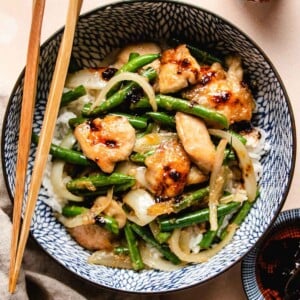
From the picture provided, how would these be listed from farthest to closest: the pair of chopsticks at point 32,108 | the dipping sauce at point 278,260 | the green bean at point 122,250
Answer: the dipping sauce at point 278,260 → the green bean at point 122,250 → the pair of chopsticks at point 32,108

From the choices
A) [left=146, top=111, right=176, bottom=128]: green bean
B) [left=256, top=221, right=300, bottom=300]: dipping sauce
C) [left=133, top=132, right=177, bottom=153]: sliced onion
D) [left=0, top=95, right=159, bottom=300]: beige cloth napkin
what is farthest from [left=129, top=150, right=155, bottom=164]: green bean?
[left=256, top=221, right=300, bottom=300]: dipping sauce

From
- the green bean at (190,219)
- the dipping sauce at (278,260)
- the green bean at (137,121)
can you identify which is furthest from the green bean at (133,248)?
the dipping sauce at (278,260)

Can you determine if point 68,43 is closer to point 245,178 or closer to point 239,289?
point 245,178

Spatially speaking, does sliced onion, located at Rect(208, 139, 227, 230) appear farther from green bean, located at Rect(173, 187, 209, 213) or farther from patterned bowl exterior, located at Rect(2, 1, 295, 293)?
patterned bowl exterior, located at Rect(2, 1, 295, 293)

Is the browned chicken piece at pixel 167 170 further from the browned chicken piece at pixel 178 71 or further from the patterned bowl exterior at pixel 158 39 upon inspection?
the patterned bowl exterior at pixel 158 39

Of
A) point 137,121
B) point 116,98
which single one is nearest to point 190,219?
point 137,121

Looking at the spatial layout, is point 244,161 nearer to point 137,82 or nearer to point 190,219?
point 190,219

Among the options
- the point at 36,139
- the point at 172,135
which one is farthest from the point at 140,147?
the point at 36,139
